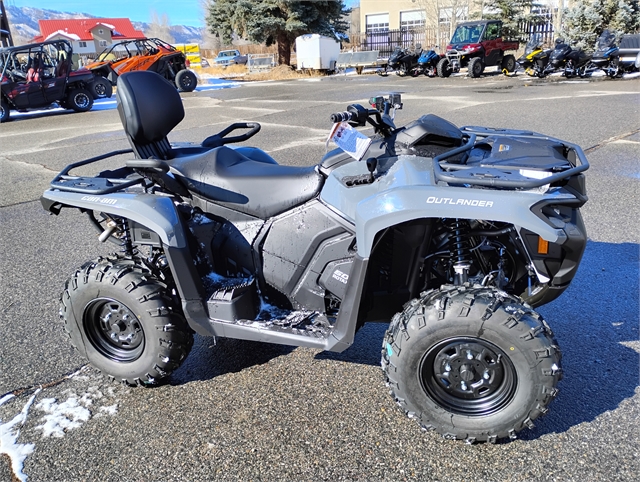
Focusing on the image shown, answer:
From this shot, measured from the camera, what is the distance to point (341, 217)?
269 cm

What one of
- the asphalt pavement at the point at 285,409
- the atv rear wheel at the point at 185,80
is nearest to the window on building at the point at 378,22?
the atv rear wheel at the point at 185,80

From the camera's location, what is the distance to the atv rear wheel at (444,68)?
22.9m

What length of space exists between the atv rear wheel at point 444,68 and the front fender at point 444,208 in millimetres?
22116

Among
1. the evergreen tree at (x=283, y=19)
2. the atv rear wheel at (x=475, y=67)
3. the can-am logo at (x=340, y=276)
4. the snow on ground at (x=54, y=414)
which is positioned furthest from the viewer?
the evergreen tree at (x=283, y=19)

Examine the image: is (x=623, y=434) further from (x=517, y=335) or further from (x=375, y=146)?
(x=375, y=146)

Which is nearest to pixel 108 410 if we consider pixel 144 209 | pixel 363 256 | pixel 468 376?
pixel 144 209

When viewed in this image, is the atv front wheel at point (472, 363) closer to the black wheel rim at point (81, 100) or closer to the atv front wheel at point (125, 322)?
the atv front wheel at point (125, 322)

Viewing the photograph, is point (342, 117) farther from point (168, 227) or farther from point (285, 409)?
point (285, 409)

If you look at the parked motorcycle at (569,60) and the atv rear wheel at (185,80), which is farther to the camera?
the atv rear wheel at (185,80)

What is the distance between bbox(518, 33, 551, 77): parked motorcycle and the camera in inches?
819

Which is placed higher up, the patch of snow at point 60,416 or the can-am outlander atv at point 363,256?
the can-am outlander atv at point 363,256

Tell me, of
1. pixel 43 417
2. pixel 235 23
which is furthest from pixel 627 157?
pixel 235 23

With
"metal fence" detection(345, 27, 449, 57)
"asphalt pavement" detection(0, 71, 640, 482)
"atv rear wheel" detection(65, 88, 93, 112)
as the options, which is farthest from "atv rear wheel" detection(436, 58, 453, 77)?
"asphalt pavement" detection(0, 71, 640, 482)

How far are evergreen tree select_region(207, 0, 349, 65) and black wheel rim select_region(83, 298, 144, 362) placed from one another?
29532 mm
